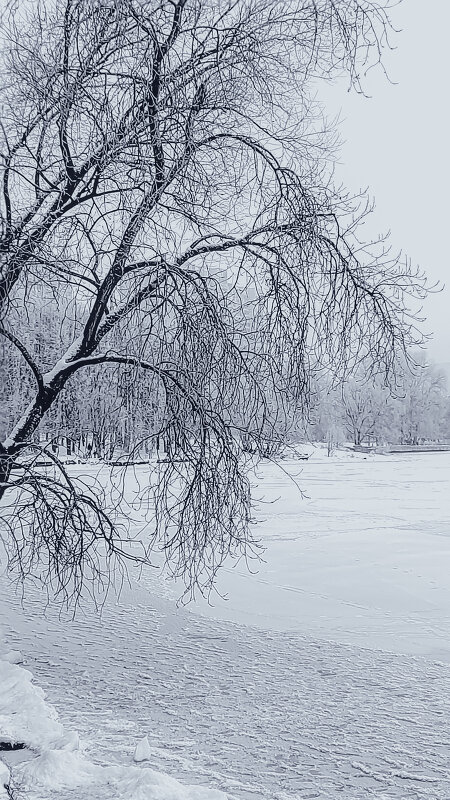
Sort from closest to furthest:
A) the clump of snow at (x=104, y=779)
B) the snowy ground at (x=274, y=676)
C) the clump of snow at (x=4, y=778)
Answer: the clump of snow at (x=4, y=778), the clump of snow at (x=104, y=779), the snowy ground at (x=274, y=676)

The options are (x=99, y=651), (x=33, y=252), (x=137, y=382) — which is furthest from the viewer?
(x=99, y=651)

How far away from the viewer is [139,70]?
5.52 m

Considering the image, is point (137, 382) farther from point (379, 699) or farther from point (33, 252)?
point (379, 699)

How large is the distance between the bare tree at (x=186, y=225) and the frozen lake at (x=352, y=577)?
Answer: 3.45ft

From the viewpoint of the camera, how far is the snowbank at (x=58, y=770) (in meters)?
4.89

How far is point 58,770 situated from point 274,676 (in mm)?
3025

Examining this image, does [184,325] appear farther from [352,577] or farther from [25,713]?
[352,577]

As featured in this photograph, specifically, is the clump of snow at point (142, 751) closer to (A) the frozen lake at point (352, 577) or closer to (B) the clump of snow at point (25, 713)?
(B) the clump of snow at point (25, 713)

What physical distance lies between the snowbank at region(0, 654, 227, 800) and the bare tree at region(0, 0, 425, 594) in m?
1.31

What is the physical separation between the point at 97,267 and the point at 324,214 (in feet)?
5.74

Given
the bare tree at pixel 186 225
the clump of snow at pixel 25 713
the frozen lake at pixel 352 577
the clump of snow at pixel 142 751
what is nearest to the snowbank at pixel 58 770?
the clump of snow at pixel 25 713

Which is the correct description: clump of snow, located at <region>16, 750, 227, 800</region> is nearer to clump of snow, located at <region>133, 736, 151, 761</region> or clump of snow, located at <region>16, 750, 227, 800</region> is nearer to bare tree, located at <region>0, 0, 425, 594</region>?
clump of snow, located at <region>133, 736, 151, 761</region>

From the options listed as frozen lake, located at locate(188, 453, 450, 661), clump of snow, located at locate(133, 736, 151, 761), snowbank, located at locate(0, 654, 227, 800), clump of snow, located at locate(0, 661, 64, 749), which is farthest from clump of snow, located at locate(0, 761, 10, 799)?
frozen lake, located at locate(188, 453, 450, 661)

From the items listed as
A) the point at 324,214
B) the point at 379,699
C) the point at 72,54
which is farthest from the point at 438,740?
the point at 72,54
